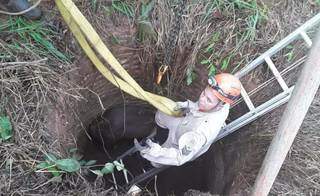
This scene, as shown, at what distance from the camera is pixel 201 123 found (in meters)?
2.29

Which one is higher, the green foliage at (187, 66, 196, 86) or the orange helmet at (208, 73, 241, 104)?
the orange helmet at (208, 73, 241, 104)

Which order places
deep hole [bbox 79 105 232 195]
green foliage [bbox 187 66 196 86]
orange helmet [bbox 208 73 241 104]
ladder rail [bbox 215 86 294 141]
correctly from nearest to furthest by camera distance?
orange helmet [bbox 208 73 241 104], ladder rail [bbox 215 86 294 141], green foliage [bbox 187 66 196 86], deep hole [bbox 79 105 232 195]

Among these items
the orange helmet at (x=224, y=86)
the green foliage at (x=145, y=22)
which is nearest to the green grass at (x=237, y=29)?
the green foliage at (x=145, y=22)

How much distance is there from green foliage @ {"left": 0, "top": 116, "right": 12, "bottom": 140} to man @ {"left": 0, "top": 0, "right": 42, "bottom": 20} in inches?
24.3

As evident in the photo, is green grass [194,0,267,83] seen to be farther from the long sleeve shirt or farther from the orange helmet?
the orange helmet

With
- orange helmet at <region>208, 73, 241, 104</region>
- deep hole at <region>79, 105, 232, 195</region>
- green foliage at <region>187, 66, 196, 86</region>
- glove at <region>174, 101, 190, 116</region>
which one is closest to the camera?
orange helmet at <region>208, 73, 241, 104</region>

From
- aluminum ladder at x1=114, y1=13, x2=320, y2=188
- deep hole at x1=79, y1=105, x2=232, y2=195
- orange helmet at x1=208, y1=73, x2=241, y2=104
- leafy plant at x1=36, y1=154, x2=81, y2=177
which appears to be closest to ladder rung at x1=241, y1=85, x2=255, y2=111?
aluminum ladder at x1=114, y1=13, x2=320, y2=188

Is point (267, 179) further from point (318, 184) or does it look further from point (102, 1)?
point (102, 1)

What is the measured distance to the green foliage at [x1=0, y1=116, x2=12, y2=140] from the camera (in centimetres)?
211

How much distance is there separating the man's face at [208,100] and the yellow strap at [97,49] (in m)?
0.25

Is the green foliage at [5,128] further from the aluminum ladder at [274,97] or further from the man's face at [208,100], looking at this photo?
A: the man's face at [208,100]

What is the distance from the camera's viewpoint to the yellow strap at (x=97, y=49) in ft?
6.89

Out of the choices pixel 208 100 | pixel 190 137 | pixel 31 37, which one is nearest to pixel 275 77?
pixel 208 100

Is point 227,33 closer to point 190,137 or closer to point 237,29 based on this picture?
point 237,29
